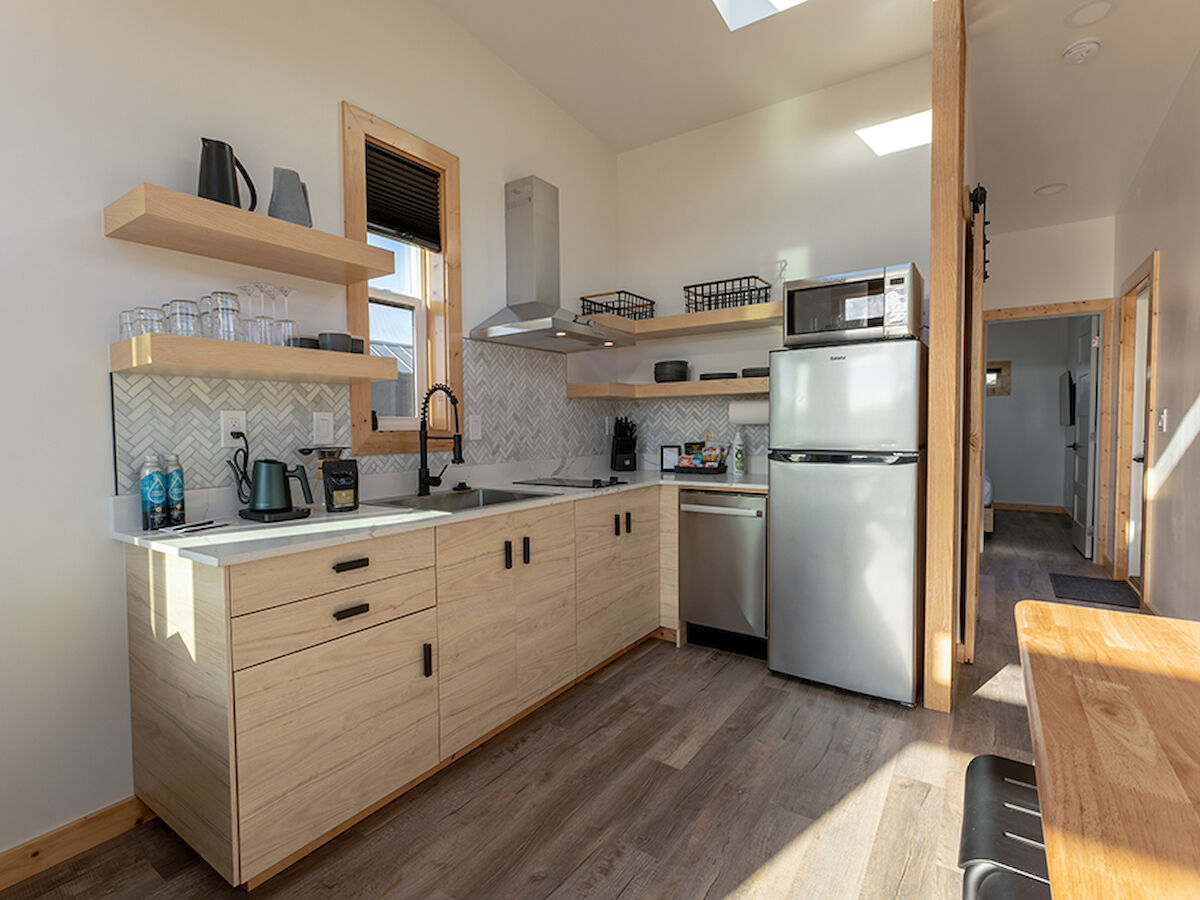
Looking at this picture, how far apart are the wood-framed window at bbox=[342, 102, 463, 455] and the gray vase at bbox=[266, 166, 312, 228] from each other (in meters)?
0.36

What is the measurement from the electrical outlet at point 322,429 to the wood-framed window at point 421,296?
0.10m

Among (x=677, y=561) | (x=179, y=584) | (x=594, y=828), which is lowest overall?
(x=594, y=828)

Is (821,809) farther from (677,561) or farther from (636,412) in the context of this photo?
(636,412)

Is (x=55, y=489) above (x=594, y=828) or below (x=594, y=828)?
above

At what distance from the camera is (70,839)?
1673mm

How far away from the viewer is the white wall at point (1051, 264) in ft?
17.2

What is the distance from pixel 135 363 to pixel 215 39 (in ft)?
3.83

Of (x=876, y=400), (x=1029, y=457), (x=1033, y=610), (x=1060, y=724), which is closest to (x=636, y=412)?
(x=876, y=400)

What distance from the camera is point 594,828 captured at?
5.81 feet

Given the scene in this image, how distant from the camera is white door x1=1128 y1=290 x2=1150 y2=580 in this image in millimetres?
4547

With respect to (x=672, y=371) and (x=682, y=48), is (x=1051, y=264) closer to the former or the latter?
(x=672, y=371)

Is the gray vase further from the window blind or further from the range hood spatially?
the range hood

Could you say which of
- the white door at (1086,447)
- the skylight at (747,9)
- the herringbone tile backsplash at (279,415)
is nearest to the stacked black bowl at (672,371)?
the herringbone tile backsplash at (279,415)

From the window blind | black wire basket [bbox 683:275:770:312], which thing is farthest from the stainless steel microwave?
the window blind
